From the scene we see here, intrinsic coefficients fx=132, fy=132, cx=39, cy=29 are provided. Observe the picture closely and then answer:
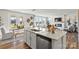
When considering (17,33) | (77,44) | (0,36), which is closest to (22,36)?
(17,33)

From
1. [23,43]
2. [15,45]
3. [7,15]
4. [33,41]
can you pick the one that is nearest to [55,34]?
[33,41]

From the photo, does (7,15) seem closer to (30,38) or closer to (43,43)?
(30,38)

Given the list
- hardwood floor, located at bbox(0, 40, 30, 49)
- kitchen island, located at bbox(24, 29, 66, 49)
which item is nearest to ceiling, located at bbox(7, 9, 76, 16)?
kitchen island, located at bbox(24, 29, 66, 49)

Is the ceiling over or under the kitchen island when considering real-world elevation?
over

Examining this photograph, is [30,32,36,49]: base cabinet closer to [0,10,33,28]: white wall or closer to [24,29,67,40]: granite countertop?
[24,29,67,40]: granite countertop

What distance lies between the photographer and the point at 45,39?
230cm

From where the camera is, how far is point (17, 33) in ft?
7.63

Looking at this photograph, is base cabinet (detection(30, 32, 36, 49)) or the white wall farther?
base cabinet (detection(30, 32, 36, 49))

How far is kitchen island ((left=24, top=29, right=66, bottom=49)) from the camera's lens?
7.48 ft

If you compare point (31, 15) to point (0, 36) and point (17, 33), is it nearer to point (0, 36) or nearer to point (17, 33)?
point (17, 33)

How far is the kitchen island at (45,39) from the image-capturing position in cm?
228
